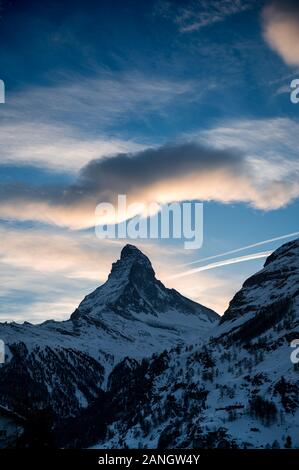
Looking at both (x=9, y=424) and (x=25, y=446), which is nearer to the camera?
(x=25, y=446)

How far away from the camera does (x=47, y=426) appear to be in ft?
116
